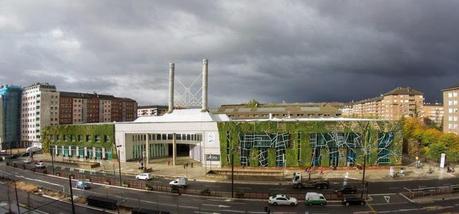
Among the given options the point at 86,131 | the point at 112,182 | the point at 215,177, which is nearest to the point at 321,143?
the point at 215,177

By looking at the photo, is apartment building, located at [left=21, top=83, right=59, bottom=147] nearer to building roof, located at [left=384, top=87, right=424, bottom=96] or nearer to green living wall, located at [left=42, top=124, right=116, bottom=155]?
green living wall, located at [left=42, top=124, right=116, bottom=155]

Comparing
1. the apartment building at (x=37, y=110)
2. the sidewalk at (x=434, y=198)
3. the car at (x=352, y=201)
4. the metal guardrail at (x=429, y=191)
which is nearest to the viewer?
the car at (x=352, y=201)

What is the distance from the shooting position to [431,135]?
12038 cm

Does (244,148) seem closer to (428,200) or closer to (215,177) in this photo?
(215,177)

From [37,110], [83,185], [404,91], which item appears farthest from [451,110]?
[37,110]

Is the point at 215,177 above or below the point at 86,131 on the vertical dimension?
below

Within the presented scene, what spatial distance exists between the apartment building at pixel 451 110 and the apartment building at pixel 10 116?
583 ft

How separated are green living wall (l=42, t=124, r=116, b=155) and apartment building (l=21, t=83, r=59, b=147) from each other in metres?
45.5

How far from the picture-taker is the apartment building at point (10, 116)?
177125 millimetres

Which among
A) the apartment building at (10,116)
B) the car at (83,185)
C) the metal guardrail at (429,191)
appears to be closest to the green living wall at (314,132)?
the metal guardrail at (429,191)

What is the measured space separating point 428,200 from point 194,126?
182 feet

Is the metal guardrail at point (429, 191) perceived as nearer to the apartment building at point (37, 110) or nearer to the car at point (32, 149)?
the car at point (32, 149)

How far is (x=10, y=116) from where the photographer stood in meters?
180

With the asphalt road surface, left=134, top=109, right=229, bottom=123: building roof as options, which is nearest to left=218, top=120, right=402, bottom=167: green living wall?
left=134, top=109, right=229, bottom=123: building roof
